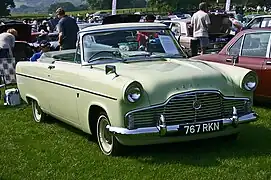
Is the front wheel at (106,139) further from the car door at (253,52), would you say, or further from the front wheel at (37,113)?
the car door at (253,52)

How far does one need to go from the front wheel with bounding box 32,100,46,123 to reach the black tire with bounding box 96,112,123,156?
2201 millimetres

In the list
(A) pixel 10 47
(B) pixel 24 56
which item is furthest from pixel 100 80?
(B) pixel 24 56

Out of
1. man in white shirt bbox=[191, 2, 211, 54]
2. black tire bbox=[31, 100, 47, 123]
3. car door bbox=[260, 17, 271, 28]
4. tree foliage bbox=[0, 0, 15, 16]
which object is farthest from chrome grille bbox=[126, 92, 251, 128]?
tree foliage bbox=[0, 0, 15, 16]

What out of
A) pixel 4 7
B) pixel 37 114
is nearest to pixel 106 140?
pixel 37 114

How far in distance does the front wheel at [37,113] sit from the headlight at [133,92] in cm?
296

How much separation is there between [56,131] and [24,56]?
758 cm

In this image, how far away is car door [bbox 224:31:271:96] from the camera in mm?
8477

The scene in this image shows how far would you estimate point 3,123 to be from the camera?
27.9 ft

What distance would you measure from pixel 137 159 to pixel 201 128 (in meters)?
0.80

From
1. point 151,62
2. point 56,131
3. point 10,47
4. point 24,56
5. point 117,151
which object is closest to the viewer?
point 117,151

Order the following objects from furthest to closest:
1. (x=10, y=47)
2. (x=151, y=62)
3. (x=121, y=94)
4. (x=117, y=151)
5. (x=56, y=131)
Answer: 1. (x=10, y=47)
2. (x=56, y=131)
3. (x=151, y=62)
4. (x=117, y=151)
5. (x=121, y=94)

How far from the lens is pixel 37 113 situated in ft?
28.2

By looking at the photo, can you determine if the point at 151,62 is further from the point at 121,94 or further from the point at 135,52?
the point at 121,94

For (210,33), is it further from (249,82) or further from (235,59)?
(249,82)
